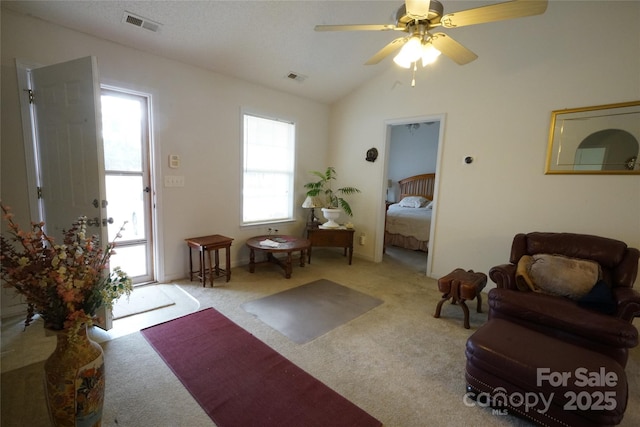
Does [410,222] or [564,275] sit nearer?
[564,275]

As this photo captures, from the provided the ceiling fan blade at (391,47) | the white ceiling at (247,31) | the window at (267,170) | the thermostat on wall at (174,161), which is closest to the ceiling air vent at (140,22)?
the white ceiling at (247,31)

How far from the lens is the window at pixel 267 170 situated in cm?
416

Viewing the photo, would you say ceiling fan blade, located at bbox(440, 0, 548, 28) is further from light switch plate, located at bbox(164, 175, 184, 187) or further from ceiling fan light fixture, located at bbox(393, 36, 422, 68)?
light switch plate, located at bbox(164, 175, 184, 187)

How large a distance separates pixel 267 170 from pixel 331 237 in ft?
4.68

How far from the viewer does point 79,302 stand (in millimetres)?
1211

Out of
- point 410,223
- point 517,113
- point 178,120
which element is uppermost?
point 517,113

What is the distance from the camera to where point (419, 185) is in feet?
23.3

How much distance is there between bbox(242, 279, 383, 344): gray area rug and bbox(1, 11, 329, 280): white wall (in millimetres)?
1281

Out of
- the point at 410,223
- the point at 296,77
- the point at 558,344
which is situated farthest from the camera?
the point at 410,223

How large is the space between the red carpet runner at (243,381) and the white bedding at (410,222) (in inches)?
146

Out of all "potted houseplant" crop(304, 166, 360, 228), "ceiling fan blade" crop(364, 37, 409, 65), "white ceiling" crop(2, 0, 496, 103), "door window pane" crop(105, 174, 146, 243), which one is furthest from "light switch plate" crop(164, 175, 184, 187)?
"ceiling fan blade" crop(364, 37, 409, 65)

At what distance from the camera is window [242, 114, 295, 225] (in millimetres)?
4164

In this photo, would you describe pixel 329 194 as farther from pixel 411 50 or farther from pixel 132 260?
pixel 411 50

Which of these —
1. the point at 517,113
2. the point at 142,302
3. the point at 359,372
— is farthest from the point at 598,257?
the point at 142,302
